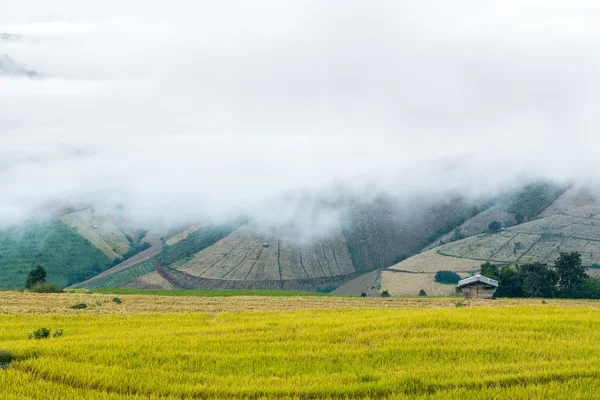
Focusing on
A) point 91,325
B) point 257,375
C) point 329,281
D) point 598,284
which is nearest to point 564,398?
point 257,375

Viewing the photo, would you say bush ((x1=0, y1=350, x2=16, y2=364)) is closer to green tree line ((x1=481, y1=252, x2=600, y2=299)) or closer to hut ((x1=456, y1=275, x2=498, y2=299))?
hut ((x1=456, y1=275, x2=498, y2=299))

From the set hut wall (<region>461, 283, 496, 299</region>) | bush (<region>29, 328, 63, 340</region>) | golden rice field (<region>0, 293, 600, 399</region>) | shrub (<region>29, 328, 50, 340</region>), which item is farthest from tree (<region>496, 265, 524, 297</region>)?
shrub (<region>29, 328, 50, 340</region>)

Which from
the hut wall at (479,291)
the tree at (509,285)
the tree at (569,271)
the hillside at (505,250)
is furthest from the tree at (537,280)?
the hillside at (505,250)

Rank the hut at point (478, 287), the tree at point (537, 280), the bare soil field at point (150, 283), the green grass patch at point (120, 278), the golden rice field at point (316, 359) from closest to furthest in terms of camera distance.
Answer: the golden rice field at point (316, 359)
the hut at point (478, 287)
the tree at point (537, 280)
the bare soil field at point (150, 283)
the green grass patch at point (120, 278)

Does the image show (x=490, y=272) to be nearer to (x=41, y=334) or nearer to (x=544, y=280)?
(x=544, y=280)

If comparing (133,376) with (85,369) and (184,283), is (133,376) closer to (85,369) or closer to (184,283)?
(85,369)

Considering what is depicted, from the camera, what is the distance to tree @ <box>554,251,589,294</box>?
8300 cm

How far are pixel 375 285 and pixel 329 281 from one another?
96.2ft

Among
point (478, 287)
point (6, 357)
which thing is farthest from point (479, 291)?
point (6, 357)

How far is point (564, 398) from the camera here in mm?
14711

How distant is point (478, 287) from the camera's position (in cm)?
4947

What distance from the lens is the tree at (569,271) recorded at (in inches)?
3268

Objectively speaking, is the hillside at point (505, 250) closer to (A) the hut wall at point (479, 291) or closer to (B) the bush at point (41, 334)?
(A) the hut wall at point (479, 291)

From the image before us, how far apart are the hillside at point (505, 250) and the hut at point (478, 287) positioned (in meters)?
93.6
